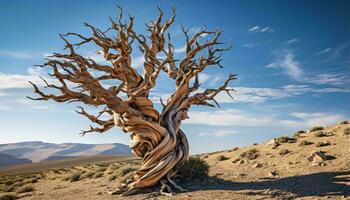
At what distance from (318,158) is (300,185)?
347 cm

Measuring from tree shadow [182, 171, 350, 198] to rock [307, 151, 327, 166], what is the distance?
148cm

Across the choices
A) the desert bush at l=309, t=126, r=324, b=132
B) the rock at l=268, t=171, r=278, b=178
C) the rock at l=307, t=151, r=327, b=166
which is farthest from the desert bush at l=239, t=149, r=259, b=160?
the desert bush at l=309, t=126, r=324, b=132

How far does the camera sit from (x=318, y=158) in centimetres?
1335

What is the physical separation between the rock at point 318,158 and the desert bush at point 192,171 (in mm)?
4505

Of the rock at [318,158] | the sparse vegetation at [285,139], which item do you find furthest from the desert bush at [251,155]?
the rock at [318,158]

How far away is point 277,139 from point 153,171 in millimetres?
10893

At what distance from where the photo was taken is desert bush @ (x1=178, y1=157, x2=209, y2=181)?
40.3 feet

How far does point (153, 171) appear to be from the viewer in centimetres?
1136

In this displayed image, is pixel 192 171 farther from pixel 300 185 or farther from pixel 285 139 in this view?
pixel 285 139

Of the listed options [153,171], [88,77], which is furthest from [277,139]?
[88,77]

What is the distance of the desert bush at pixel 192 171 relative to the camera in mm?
12281

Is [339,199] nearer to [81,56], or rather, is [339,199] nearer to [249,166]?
[249,166]

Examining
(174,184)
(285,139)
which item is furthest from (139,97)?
(285,139)

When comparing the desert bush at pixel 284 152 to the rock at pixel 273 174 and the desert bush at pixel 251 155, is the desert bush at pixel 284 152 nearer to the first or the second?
the desert bush at pixel 251 155
